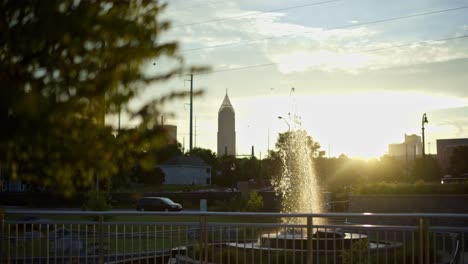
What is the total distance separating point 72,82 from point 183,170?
108 meters

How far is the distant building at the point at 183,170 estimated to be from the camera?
111 m

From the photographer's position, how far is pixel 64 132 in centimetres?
486

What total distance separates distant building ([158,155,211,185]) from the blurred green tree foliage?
10461 cm

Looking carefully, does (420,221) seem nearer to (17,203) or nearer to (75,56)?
(75,56)

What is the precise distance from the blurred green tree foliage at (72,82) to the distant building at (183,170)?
343 feet

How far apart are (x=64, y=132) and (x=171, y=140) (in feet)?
3.32

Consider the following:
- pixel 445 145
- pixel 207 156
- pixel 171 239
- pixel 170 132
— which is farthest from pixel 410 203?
pixel 445 145

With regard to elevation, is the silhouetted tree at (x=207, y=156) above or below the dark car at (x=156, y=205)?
above

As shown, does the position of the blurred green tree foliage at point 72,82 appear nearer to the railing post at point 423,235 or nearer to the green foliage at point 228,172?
the railing post at point 423,235

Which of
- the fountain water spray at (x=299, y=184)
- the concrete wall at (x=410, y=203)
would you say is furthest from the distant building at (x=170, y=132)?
the fountain water spray at (x=299, y=184)

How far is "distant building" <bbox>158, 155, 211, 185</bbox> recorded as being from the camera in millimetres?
111312

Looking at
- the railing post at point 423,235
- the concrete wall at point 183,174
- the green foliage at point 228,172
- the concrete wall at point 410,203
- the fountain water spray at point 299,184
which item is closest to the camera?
the railing post at point 423,235

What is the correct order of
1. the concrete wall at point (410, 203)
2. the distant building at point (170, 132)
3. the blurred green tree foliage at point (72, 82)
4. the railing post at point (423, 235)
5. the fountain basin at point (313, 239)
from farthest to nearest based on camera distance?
the concrete wall at point (410, 203)
the fountain basin at point (313, 239)
the railing post at point (423, 235)
the distant building at point (170, 132)
the blurred green tree foliage at point (72, 82)

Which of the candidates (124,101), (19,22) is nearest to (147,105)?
(124,101)
